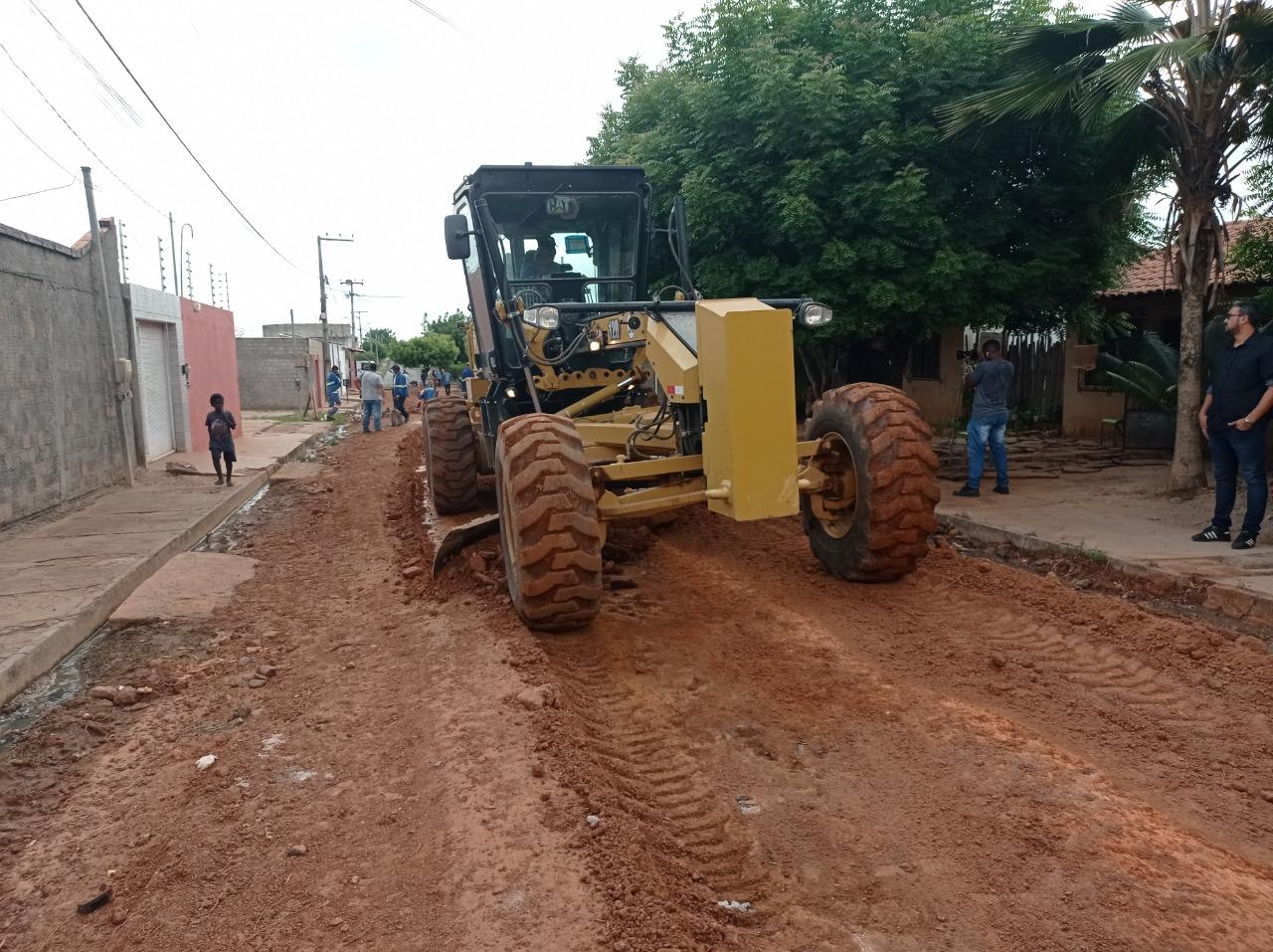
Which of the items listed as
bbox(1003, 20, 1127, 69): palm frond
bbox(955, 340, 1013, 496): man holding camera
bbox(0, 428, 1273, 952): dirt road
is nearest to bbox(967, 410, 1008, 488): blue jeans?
bbox(955, 340, 1013, 496): man holding camera

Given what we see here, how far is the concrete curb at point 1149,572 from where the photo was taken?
18.1 ft

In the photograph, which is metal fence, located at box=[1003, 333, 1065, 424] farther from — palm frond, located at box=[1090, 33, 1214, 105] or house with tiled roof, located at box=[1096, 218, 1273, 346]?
palm frond, located at box=[1090, 33, 1214, 105]

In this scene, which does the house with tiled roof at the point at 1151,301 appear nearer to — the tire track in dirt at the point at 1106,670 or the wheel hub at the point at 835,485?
the wheel hub at the point at 835,485

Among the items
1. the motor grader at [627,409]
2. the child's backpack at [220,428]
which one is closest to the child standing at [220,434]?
the child's backpack at [220,428]

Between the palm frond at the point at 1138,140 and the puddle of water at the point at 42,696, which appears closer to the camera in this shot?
the puddle of water at the point at 42,696

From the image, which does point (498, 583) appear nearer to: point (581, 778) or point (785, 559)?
point (785, 559)

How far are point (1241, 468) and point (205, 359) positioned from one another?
1749 centimetres

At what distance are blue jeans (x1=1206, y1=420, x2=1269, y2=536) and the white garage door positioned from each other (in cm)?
1342

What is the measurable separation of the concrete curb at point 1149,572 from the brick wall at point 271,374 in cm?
2562

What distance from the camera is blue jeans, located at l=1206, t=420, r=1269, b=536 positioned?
662cm

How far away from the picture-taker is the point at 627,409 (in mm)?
6883

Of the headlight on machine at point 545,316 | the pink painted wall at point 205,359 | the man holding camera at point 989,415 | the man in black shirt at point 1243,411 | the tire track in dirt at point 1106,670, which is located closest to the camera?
the tire track in dirt at point 1106,670

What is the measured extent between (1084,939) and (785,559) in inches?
175

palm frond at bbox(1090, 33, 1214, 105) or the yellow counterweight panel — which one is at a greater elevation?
palm frond at bbox(1090, 33, 1214, 105)
